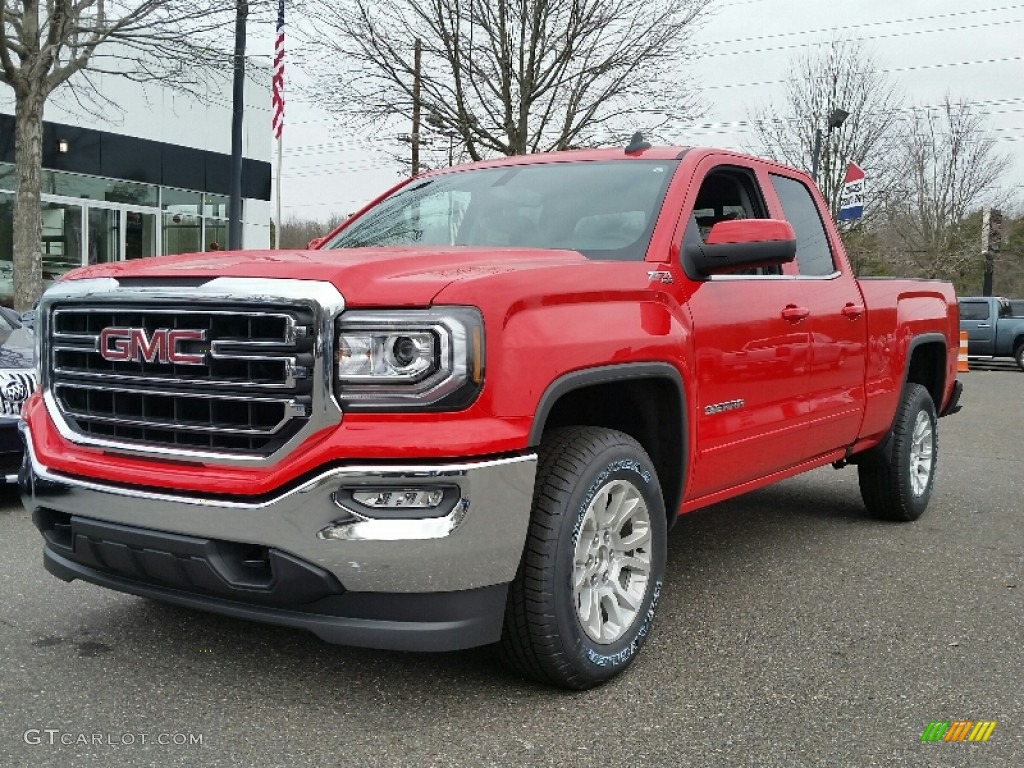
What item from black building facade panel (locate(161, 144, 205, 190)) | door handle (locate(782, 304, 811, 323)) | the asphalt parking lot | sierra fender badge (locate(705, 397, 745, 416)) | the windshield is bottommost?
the asphalt parking lot

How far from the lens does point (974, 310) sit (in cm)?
2505

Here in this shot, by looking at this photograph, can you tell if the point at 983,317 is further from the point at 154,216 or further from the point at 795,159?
the point at 154,216

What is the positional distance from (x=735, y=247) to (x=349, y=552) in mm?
1885

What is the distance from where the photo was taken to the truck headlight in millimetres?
2762

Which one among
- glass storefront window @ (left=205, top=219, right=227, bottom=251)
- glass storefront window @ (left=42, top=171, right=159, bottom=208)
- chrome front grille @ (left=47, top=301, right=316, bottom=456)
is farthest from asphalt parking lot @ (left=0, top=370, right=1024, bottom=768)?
glass storefront window @ (left=205, top=219, right=227, bottom=251)

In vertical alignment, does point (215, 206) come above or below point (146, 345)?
above

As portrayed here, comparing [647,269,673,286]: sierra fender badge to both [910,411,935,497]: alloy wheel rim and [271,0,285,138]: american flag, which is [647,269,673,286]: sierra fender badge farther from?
[271,0,285,138]: american flag

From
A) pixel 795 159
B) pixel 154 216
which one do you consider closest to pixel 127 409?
pixel 154 216

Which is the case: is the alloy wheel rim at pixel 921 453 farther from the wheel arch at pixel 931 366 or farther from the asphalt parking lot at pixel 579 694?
the asphalt parking lot at pixel 579 694

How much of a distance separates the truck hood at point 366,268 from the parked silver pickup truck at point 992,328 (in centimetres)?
2363

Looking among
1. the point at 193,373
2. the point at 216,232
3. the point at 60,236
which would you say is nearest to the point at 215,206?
the point at 216,232

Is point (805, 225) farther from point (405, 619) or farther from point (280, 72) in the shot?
point (280, 72)

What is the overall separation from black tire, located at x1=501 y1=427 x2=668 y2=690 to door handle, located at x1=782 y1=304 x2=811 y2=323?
47.5 inches

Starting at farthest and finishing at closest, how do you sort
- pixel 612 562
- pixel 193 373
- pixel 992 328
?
1. pixel 992 328
2. pixel 612 562
3. pixel 193 373
